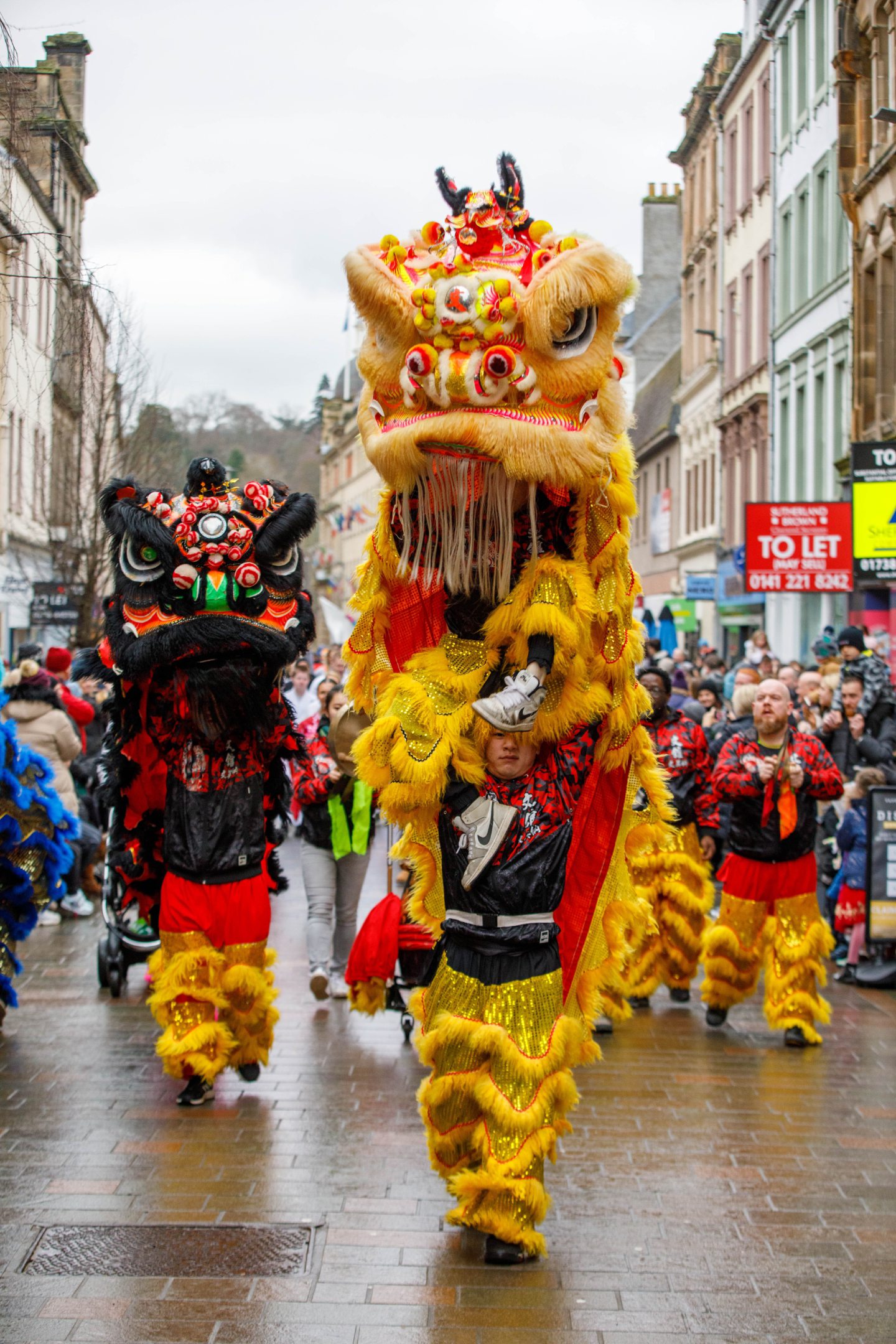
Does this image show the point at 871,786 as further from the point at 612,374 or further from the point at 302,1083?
the point at 612,374

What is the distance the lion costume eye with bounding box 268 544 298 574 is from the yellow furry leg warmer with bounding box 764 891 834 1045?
125 inches

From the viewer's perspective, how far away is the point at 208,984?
22.2 ft

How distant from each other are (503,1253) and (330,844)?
14.5 feet

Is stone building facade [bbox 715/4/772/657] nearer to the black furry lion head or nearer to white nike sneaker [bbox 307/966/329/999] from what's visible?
white nike sneaker [bbox 307/966/329/999]

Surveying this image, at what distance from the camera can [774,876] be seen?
834 cm

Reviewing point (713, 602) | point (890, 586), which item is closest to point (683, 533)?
point (713, 602)

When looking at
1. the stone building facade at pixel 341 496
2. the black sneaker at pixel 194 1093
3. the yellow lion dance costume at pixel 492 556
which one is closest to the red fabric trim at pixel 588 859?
the yellow lion dance costume at pixel 492 556

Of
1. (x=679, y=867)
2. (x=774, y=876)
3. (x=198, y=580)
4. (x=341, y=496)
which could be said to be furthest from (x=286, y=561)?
(x=341, y=496)

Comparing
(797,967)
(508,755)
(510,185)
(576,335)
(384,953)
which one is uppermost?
(510,185)

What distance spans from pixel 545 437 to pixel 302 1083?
3514 millimetres

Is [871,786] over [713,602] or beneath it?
beneath

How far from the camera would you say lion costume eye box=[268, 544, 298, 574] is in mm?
6781

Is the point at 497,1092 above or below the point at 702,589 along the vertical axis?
below

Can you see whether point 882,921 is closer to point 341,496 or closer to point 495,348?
point 495,348
